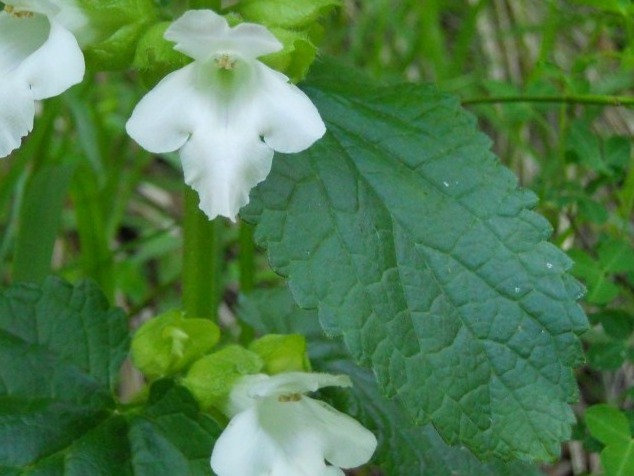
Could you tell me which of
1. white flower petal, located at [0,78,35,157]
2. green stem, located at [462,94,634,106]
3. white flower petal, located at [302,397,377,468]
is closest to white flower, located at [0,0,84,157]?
white flower petal, located at [0,78,35,157]

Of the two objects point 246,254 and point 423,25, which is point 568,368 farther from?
point 423,25

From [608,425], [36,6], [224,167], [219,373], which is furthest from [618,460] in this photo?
[36,6]

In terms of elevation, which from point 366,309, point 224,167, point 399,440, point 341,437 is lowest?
point 399,440

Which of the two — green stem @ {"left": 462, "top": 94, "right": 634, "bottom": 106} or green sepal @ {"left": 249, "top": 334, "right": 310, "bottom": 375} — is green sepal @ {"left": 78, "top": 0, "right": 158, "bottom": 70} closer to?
green sepal @ {"left": 249, "top": 334, "right": 310, "bottom": 375}

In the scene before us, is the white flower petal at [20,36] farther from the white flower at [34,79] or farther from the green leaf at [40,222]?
the green leaf at [40,222]

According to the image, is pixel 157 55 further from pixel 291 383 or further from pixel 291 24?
pixel 291 383

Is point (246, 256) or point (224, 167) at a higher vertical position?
point (224, 167)
